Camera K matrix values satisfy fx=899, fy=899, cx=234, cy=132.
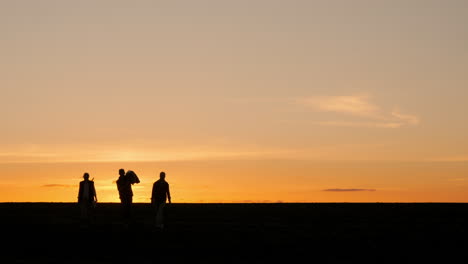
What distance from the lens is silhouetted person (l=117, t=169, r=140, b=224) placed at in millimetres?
33812

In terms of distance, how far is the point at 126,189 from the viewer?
3388 centimetres

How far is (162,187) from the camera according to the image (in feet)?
108

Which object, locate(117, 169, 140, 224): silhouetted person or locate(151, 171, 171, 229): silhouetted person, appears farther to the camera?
locate(117, 169, 140, 224): silhouetted person

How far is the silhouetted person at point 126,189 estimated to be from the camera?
33.8 metres

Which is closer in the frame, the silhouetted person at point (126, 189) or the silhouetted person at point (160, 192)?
the silhouetted person at point (160, 192)

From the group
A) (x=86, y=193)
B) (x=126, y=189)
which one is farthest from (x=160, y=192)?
(x=86, y=193)
